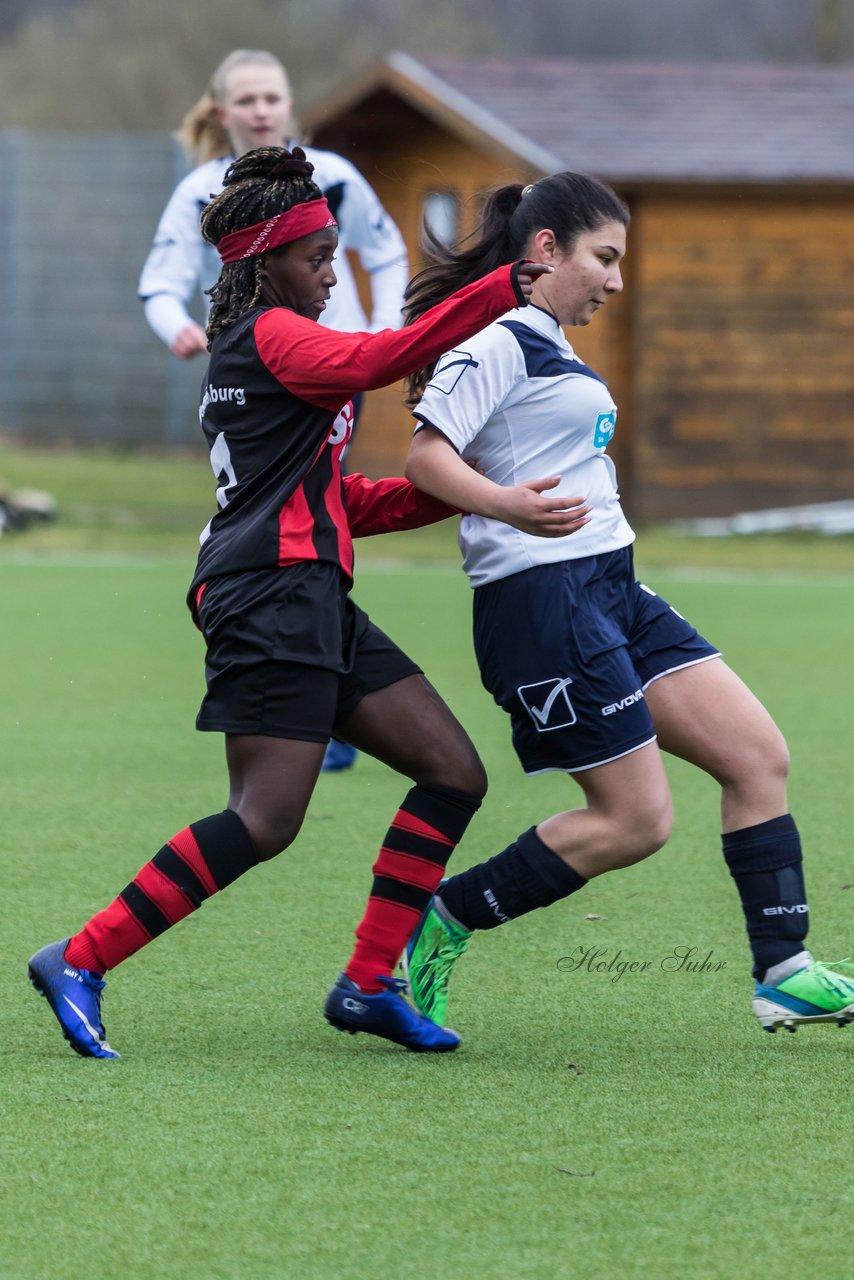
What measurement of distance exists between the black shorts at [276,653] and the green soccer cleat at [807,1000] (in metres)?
1.04

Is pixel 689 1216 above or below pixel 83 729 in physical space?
above

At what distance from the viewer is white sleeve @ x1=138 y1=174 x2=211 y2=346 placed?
6914mm

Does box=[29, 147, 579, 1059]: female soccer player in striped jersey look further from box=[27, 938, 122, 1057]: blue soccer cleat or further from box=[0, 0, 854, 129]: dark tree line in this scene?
A: box=[0, 0, 854, 129]: dark tree line

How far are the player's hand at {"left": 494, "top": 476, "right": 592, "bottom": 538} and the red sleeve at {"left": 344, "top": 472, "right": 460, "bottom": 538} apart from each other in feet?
1.60

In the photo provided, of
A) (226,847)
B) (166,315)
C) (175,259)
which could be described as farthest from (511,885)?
(175,259)

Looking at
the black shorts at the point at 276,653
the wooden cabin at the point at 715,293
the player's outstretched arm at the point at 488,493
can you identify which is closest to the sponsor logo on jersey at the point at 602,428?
the player's outstretched arm at the point at 488,493

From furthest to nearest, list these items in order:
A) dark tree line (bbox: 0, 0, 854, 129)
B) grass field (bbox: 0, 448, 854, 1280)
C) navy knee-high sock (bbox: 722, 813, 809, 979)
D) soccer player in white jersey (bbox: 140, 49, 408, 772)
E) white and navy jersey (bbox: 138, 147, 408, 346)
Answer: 1. dark tree line (bbox: 0, 0, 854, 129)
2. white and navy jersey (bbox: 138, 147, 408, 346)
3. soccer player in white jersey (bbox: 140, 49, 408, 772)
4. navy knee-high sock (bbox: 722, 813, 809, 979)
5. grass field (bbox: 0, 448, 854, 1280)

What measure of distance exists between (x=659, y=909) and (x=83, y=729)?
341 cm

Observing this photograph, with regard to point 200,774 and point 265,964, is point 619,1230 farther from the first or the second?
point 200,774

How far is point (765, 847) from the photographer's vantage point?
407cm

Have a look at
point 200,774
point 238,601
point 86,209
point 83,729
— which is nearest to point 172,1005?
point 238,601

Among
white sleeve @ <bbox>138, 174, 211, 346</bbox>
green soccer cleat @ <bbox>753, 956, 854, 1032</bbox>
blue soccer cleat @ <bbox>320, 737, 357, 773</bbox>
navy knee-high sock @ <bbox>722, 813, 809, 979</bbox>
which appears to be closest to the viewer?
green soccer cleat @ <bbox>753, 956, 854, 1032</bbox>

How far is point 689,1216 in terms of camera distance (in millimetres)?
3039

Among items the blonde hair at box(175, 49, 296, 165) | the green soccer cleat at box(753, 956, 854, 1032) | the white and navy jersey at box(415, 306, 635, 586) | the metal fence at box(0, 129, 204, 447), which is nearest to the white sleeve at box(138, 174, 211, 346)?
the blonde hair at box(175, 49, 296, 165)
